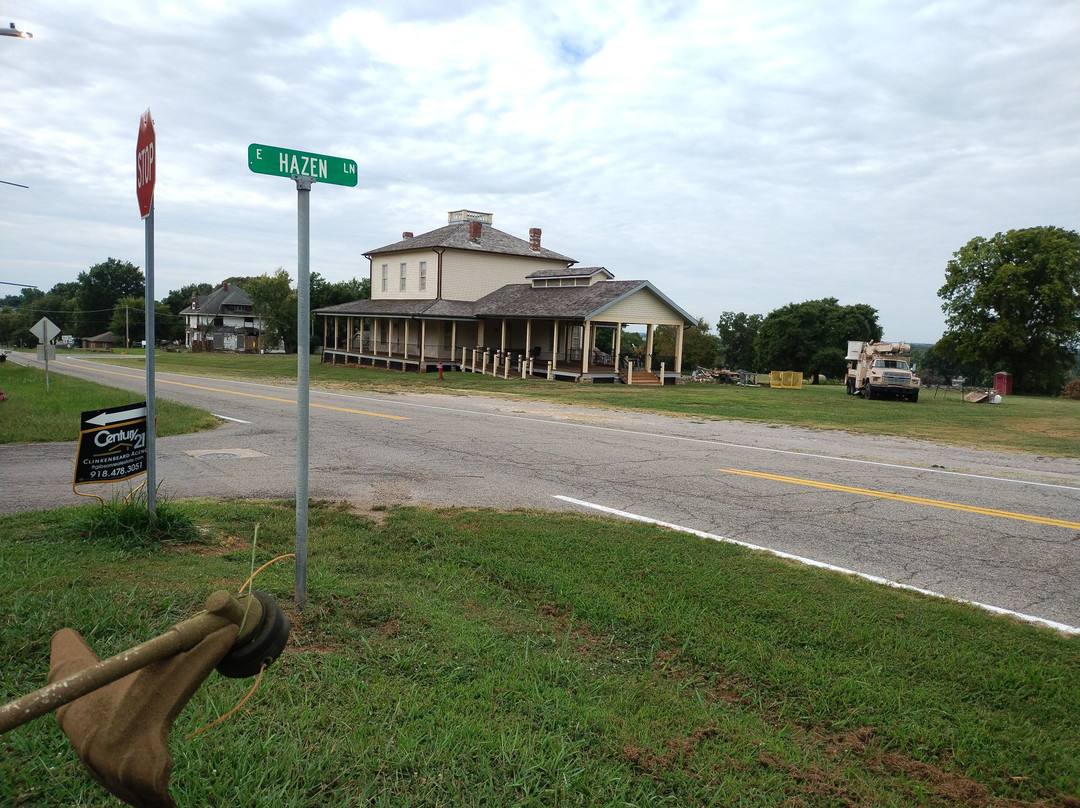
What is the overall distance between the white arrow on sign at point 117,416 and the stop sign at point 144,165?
5.51 feet

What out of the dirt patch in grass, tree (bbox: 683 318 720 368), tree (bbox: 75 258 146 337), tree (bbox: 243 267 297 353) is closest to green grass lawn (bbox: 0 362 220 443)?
the dirt patch in grass

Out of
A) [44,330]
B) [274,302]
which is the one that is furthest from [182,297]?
[44,330]

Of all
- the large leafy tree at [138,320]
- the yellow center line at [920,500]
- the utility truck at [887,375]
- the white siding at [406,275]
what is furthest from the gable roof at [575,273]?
the large leafy tree at [138,320]

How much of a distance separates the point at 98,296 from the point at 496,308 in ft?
335

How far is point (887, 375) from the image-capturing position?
3153 cm

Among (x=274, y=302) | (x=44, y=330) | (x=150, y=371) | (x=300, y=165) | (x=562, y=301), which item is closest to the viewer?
(x=300, y=165)

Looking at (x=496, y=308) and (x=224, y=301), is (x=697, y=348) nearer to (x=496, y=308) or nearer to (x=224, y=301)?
(x=496, y=308)

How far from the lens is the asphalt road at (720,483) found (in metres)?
6.69

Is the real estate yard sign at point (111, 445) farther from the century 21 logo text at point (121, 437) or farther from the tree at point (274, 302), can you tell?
the tree at point (274, 302)

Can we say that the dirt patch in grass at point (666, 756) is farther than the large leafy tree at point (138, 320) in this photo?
No

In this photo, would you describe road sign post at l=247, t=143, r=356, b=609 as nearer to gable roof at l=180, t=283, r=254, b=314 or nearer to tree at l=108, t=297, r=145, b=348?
gable roof at l=180, t=283, r=254, b=314

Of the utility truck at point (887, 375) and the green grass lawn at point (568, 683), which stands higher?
the utility truck at point (887, 375)

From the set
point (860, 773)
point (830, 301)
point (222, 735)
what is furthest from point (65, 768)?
point (830, 301)

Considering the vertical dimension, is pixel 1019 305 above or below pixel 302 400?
above
